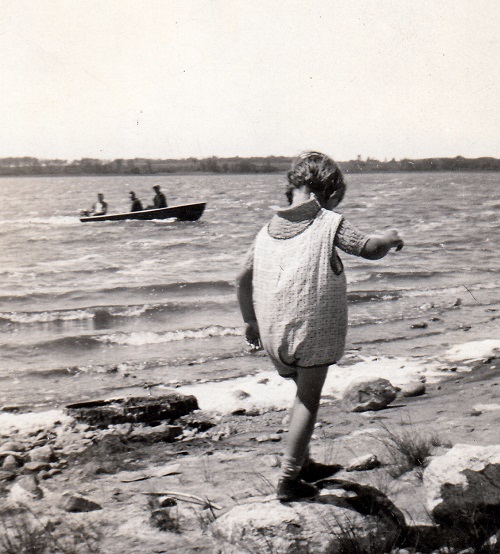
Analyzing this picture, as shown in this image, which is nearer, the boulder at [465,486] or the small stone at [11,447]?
the boulder at [465,486]

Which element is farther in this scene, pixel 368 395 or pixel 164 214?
pixel 164 214

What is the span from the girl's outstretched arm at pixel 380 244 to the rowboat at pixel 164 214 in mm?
13161

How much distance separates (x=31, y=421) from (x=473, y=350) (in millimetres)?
3977

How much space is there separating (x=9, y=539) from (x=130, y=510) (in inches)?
20.4

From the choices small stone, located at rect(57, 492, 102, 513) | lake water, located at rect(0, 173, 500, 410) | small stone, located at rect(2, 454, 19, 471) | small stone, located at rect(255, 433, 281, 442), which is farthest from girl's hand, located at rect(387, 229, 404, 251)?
small stone, located at rect(2, 454, 19, 471)

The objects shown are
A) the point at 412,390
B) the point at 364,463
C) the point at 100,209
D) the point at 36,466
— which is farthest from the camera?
the point at 100,209

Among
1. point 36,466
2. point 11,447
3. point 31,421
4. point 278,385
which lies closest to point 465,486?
point 36,466

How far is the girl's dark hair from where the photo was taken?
2.27 m

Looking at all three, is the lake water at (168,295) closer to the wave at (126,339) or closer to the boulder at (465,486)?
the wave at (126,339)

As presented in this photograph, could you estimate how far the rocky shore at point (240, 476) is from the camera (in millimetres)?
2078

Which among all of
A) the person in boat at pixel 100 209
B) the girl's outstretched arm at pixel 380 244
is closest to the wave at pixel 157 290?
the girl's outstretched arm at pixel 380 244

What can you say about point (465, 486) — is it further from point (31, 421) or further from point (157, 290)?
point (157, 290)

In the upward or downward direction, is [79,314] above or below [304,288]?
below

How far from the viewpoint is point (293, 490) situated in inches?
89.0
